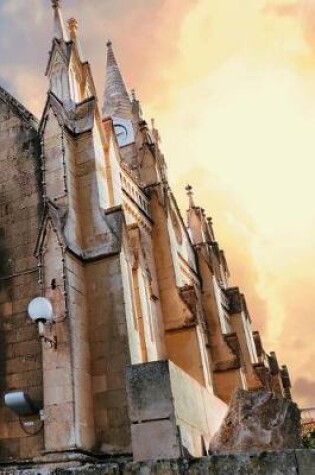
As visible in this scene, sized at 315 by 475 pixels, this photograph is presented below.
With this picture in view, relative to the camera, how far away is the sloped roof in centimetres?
1329

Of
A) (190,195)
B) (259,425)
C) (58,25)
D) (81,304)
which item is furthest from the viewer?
(190,195)

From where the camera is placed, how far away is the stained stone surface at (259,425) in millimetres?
6445

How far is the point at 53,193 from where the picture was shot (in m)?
12.0

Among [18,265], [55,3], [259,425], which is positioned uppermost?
[55,3]

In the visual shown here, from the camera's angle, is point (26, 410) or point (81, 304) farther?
point (81, 304)

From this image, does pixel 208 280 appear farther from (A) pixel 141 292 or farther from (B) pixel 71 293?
(B) pixel 71 293

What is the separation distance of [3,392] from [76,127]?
6.29 m

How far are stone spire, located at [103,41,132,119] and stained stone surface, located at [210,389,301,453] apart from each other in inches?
865

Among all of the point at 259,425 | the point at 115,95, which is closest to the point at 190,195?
the point at 115,95

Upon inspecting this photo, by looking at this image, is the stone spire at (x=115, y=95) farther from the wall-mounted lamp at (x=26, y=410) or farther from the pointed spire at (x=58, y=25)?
the wall-mounted lamp at (x=26, y=410)

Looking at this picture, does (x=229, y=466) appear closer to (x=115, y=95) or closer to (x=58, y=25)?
(x=58, y=25)

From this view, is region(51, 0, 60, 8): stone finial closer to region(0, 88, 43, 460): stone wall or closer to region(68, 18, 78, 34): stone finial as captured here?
region(68, 18, 78, 34): stone finial

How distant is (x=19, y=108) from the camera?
1349cm

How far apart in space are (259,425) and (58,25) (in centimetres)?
1181
